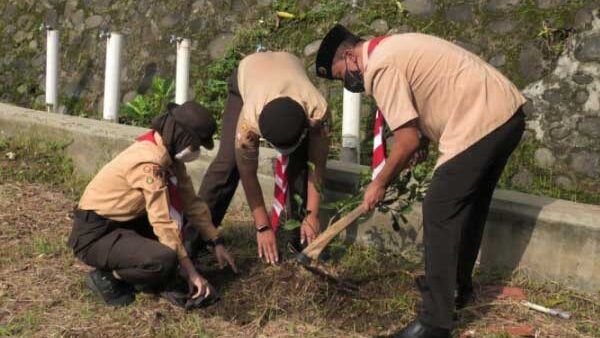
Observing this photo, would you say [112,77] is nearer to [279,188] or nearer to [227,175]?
[227,175]

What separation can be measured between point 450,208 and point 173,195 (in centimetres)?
142

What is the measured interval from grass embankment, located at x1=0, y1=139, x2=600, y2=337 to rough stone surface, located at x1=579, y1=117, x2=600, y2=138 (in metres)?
1.58

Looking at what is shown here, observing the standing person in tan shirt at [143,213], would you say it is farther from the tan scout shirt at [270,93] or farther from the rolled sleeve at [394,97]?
the rolled sleeve at [394,97]

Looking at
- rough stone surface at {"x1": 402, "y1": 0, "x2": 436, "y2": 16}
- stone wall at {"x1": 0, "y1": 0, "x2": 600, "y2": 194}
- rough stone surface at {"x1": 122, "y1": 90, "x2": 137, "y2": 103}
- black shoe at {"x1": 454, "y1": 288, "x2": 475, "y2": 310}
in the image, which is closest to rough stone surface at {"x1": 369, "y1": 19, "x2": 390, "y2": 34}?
stone wall at {"x1": 0, "y1": 0, "x2": 600, "y2": 194}

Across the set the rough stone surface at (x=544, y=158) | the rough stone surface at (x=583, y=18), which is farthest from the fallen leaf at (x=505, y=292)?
the rough stone surface at (x=583, y=18)

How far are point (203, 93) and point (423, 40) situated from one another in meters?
3.74

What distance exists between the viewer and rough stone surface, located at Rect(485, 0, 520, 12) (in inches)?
221

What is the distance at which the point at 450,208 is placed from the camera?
10.3ft

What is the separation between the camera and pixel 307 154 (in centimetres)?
397

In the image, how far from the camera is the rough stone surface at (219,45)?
271 inches

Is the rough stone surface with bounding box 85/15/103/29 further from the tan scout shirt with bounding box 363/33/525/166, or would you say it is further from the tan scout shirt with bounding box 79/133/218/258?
the tan scout shirt with bounding box 363/33/525/166

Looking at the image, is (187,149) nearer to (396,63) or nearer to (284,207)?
(284,207)

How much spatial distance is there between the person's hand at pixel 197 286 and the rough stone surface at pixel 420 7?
3.32m

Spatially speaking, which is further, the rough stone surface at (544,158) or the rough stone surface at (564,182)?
the rough stone surface at (544,158)
